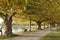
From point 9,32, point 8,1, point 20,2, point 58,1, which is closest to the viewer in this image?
point 8,1

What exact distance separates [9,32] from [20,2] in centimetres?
1612

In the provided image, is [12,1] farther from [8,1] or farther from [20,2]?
[20,2]

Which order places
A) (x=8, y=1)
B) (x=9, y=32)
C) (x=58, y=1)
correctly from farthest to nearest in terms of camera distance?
(x=9, y=32) < (x=58, y=1) < (x=8, y=1)

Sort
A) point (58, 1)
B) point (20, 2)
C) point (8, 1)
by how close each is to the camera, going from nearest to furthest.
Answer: point (8, 1) < point (20, 2) < point (58, 1)

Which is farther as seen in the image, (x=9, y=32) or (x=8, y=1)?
(x=9, y=32)

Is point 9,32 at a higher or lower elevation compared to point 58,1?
lower

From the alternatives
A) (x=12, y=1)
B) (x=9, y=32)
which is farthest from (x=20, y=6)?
(x=9, y=32)

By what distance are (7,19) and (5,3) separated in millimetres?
17325

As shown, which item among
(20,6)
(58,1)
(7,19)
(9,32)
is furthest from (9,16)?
(20,6)

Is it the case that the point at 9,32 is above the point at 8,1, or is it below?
below

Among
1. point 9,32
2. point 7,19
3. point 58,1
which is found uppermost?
point 58,1

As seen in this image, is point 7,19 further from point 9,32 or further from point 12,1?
point 12,1

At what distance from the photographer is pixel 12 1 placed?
734 cm

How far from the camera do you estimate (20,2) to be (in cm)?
829
